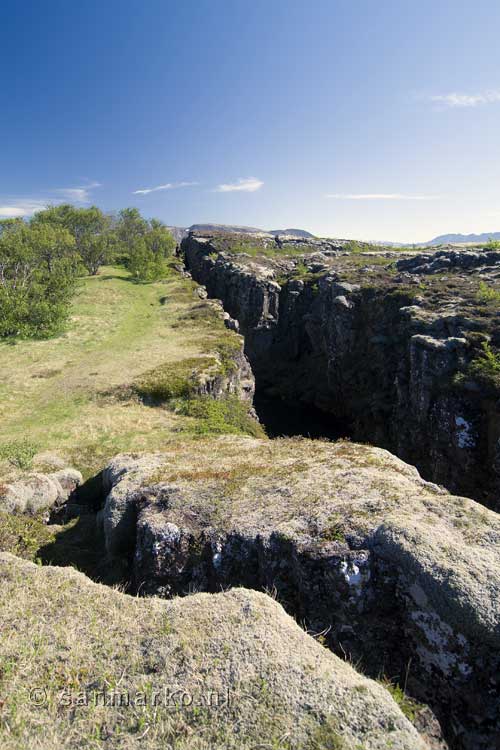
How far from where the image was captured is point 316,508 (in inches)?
510

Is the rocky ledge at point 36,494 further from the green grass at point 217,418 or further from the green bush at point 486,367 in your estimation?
the green bush at point 486,367

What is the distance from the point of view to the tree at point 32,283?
171 feet

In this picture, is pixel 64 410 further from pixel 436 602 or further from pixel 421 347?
pixel 421 347

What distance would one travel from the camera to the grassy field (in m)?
27.1

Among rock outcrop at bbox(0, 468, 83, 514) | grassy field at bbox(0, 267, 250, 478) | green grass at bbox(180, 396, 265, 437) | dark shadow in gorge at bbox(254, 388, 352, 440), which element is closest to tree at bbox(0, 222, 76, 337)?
grassy field at bbox(0, 267, 250, 478)

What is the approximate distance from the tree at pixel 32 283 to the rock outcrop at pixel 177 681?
51539mm

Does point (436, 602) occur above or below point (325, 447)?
above

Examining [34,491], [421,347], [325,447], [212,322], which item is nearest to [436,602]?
[325,447]

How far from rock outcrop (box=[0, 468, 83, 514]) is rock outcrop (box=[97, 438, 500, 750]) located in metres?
4.04

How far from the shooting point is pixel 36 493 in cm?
1802

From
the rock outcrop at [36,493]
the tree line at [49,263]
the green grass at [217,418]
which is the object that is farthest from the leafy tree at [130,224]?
the rock outcrop at [36,493]

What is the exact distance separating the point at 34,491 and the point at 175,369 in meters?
22.1

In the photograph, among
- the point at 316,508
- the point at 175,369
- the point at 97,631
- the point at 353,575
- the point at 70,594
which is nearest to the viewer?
the point at 97,631

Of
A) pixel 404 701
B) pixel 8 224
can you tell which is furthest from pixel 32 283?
pixel 404 701
